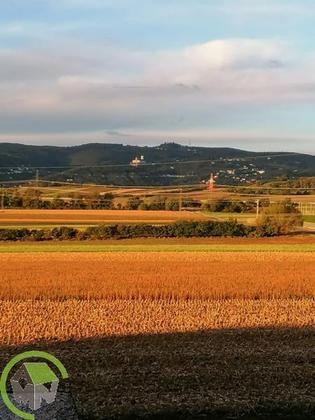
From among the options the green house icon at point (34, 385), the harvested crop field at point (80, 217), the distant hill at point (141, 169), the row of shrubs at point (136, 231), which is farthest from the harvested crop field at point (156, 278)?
the distant hill at point (141, 169)

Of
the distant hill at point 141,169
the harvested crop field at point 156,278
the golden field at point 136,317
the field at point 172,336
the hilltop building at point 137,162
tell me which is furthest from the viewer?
the hilltop building at point 137,162

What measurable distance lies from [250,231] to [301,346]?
65.0 m

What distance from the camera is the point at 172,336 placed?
15.8 metres

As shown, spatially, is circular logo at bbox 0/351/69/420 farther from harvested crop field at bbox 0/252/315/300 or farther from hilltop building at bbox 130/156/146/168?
hilltop building at bbox 130/156/146/168

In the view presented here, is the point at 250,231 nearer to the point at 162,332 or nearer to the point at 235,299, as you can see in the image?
the point at 235,299

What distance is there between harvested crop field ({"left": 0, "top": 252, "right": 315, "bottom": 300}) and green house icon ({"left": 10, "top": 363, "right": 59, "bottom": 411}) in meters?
13.3

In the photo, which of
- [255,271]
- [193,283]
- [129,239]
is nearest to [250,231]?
[129,239]

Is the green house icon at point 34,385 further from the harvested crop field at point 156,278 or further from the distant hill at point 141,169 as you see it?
the distant hill at point 141,169

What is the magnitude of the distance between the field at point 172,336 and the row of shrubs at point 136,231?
38.8 meters

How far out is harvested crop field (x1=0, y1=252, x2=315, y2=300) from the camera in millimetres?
25672

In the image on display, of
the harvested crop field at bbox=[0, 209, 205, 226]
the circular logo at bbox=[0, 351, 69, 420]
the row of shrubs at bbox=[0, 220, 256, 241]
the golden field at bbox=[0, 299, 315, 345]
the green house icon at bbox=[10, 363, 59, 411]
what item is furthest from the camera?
the harvested crop field at bbox=[0, 209, 205, 226]

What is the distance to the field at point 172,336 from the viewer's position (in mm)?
9742

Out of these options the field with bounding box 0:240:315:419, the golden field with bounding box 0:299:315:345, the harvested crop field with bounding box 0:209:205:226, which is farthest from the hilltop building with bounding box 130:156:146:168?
the golden field with bounding box 0:299:315:345

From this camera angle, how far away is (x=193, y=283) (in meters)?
28.2
